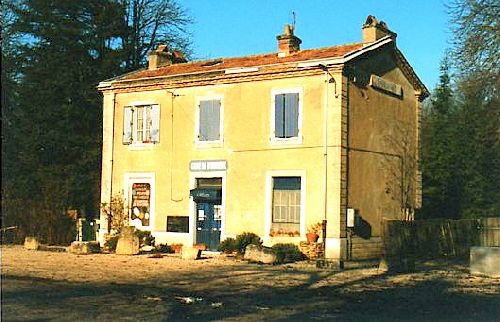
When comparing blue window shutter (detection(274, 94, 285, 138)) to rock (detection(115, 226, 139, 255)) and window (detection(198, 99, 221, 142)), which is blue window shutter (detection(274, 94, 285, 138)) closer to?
window (detection(198, 99, 221, 142))

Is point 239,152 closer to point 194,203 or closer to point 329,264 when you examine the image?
point 194,203

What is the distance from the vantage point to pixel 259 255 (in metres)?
23.6

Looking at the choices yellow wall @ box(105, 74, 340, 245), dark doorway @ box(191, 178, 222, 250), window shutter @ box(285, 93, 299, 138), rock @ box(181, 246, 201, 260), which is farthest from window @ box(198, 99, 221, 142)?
rock @ box(181, 246, 201, 260)

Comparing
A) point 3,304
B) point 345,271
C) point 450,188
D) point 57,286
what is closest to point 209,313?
point 3,304

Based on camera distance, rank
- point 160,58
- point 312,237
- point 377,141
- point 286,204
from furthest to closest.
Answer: point 160,58 → point 377,141 → point 286,204 → point 312,237

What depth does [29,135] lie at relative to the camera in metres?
38.9

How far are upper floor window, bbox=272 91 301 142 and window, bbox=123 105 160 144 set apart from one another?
233 inches

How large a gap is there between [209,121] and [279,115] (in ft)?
10.9

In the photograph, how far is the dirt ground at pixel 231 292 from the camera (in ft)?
40.8

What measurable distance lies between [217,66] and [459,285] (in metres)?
15.2

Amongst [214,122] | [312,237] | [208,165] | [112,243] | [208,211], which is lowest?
[112,243]

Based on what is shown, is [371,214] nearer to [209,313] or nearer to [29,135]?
[209,313]

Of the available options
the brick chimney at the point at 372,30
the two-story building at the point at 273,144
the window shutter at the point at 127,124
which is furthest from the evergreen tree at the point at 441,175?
the window shutter at the point at 127,124

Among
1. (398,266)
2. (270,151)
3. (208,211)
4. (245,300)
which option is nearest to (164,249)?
(208,211)
